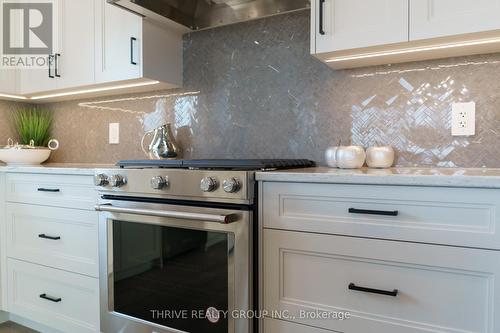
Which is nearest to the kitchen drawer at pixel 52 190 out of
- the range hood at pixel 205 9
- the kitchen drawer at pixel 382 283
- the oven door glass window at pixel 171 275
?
the oven door glass window at pixel 171 275

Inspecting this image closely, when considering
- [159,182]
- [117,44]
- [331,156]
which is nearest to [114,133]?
[117,44]

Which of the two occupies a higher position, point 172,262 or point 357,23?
point 357,23

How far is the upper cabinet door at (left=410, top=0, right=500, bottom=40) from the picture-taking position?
3.98 feet

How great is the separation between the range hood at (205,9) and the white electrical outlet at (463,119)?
813mm

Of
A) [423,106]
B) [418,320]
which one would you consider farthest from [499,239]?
[423,106]

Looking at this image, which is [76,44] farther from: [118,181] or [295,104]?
[295,104]

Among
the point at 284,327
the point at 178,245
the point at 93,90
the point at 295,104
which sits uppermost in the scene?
the point at 93,90

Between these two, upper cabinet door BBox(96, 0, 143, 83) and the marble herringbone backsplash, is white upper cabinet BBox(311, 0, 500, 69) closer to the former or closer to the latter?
the marble herringbone backsplash

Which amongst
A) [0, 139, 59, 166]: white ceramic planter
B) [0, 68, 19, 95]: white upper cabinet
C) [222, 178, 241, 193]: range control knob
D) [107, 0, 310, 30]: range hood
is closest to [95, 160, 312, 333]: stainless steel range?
[222, 178, 241, 193]: range control knob

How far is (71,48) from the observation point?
2.18 metres

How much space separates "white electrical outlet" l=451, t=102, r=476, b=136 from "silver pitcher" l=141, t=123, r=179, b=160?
142cm

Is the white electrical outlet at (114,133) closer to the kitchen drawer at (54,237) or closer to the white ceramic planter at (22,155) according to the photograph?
the white ceramic planter at (22,155)

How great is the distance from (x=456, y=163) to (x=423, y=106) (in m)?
0.27

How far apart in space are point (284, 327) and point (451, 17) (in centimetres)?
122
